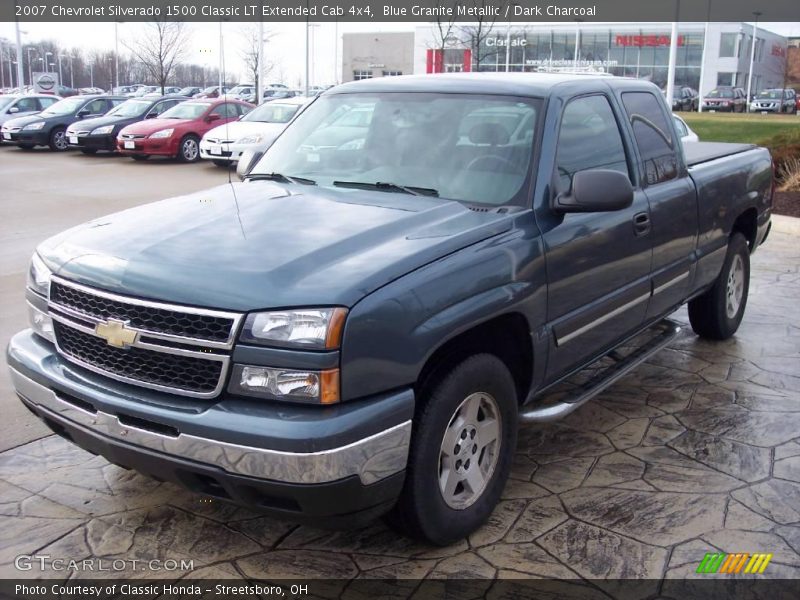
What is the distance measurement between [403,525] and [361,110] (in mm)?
2355

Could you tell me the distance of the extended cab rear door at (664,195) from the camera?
486 cm

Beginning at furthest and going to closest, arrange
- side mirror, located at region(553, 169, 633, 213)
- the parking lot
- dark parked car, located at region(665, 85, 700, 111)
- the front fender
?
dark parked car, located at region(665, 85, 700, 111)
side mirror, located at region(553, 169, 633, 213)
the parking lot
the front fender

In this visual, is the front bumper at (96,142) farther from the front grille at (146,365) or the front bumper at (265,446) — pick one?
the front bumper at (265,446)

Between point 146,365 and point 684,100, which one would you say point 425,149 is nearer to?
point 146,365

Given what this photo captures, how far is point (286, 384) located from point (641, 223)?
8.25 ft

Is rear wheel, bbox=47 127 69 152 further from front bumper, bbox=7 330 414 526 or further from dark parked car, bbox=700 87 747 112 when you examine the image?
dark parked car, bbox=700 87 747 112

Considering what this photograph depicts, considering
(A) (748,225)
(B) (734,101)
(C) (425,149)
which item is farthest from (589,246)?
(B) (734,101)

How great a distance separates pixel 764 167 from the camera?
22.0 ft

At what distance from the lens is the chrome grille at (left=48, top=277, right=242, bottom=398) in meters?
2.97

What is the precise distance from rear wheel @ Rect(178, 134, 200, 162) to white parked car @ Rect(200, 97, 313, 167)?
2.72 ft

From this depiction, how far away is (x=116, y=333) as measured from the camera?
10.4ft

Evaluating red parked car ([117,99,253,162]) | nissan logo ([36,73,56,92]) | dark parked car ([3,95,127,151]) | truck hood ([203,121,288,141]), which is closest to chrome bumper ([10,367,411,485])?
truck hood ([203,121,288,141])

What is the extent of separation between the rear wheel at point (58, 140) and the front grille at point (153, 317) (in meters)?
22.1

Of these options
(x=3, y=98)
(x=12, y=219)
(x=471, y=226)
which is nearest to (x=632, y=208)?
(x=471, y=226)
